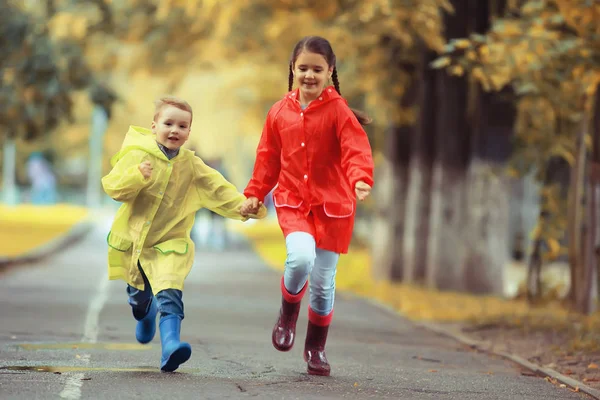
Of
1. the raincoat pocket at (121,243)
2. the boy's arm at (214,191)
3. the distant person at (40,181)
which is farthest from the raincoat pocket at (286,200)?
the distant person at (40,181)

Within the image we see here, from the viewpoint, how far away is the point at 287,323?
26.3 feet

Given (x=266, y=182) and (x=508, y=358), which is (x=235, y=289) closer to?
(x=508, y=358)

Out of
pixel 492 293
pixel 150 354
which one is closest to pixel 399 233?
pixel 492 293

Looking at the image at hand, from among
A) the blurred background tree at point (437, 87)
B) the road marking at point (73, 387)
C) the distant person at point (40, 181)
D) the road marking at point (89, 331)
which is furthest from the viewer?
the distant person at point (40, 181)

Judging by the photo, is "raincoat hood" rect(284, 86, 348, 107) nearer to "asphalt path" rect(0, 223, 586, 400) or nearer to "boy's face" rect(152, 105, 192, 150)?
"boy's face" rect(152, 105, 192, 150)

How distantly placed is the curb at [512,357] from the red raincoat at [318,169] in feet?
5.44

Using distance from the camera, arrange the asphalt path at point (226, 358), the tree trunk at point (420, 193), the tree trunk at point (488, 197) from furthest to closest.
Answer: the tree trunk at point (420, 193)
the tree trunk at point (488, 197)
the asphalt path at point (226, 358)

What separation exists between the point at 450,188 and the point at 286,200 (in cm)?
1023

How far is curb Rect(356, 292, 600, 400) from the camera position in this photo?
801cm

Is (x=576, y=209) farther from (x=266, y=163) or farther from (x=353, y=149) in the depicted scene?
(x=353, y=149)

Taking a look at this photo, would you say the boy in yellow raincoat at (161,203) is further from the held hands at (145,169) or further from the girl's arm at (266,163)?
the girl's arm at (266,163)

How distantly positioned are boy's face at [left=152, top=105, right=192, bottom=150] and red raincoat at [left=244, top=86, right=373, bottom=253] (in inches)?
23.3

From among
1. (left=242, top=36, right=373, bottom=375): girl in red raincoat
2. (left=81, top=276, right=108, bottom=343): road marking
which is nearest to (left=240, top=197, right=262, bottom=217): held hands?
(left=242, top=36, right=373, bottom=375): girl in red raincoat

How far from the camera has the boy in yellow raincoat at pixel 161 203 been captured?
759 centimetres
